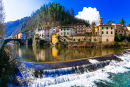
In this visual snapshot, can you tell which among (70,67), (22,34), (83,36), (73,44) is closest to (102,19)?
(83,36)

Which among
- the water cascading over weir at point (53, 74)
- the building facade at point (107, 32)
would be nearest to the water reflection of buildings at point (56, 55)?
the water cascading over weir at point (53, 74)

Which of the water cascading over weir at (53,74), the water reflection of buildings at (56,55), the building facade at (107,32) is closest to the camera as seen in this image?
the water cascading over weir at (53,74)

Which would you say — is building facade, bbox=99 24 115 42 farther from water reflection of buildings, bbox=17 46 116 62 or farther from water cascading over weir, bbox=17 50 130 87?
water cascading over weir, bbox=17 50 130 87

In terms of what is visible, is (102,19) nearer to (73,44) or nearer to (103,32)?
(103,32)

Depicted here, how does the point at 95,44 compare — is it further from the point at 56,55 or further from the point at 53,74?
the point at 53,74

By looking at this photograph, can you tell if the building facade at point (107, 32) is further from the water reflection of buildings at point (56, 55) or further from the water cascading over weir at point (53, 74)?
the water cascading over weir at point (53, 74)

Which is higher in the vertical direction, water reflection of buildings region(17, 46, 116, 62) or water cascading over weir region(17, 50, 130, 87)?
water reflection of buildings region(17, 46, 116, 62)

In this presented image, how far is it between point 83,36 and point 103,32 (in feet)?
28.3

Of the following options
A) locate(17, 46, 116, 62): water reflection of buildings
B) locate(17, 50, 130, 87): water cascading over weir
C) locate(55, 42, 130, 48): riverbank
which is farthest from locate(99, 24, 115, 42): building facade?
locate(17, 50, 130, 87): water cascading over weir

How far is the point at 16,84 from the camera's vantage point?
8.19 meters

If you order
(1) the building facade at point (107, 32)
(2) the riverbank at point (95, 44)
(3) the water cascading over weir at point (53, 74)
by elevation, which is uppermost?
(1) the building facade at point (107, 32)

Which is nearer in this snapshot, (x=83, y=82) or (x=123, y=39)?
(x=83, y=82)

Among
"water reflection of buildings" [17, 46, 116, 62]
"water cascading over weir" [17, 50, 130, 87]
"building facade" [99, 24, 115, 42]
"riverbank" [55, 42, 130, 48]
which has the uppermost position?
"building facade" [99, 24, 115, 42]

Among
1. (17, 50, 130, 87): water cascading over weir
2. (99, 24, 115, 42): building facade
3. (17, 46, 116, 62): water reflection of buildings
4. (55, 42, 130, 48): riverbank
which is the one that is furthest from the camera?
(99, 24, 115, 42): building facade
